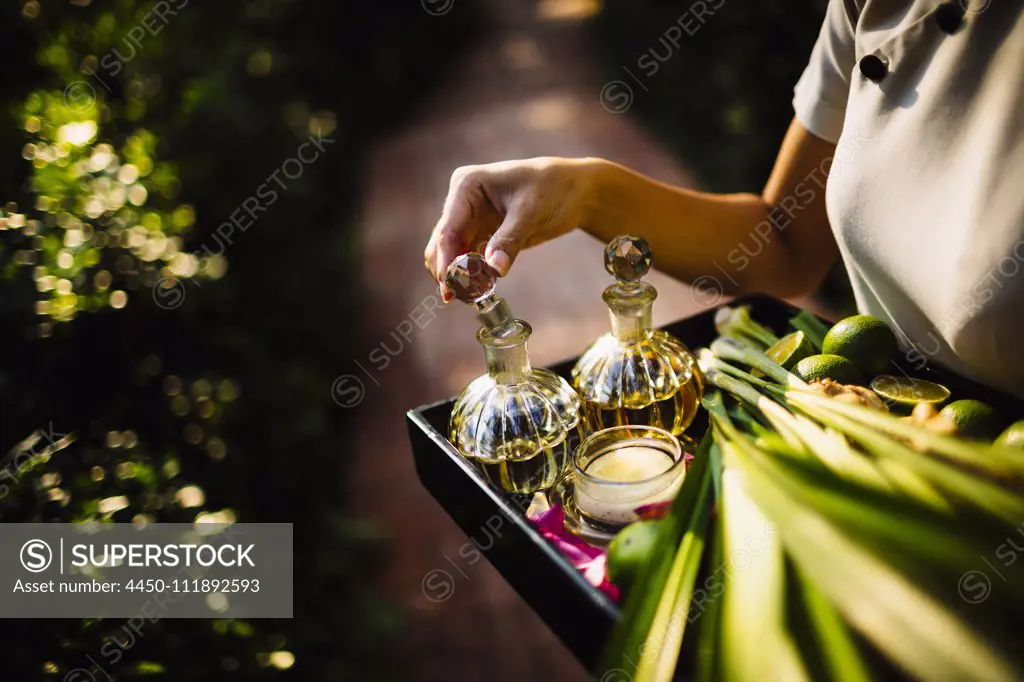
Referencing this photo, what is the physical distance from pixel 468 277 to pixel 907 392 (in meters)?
0.60

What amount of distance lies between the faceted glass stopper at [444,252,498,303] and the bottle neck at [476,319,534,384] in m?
0.07

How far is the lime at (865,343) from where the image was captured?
1.16m

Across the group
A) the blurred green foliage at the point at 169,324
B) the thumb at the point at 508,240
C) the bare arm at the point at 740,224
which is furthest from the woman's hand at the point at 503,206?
the blurred green foliage at the point at 169,324

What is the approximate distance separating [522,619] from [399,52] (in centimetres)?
680

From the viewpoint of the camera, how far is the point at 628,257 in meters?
1.17

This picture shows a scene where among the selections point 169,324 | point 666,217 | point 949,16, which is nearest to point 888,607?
point 949,16

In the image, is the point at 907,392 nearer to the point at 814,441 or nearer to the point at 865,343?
the point at 865,343

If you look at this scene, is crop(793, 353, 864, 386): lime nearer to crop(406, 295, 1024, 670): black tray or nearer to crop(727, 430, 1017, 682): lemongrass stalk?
crop(406, 295, 1024, 670): black tray

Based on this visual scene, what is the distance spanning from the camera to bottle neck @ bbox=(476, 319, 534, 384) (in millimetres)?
1115

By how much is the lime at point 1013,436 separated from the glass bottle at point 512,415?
52 cm

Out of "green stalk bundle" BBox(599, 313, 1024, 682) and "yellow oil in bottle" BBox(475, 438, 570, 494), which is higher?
"green stalk bundle" BBox(599, 313, 1024, 682)

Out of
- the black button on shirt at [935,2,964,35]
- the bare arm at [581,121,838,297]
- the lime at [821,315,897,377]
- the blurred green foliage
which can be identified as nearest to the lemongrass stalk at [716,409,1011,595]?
the lime at [821,315,897,377]

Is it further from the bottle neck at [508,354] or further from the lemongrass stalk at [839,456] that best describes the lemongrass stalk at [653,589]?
the bottle neck at [508,354]

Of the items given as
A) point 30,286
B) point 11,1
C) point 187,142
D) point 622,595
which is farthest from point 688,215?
point 187,142
